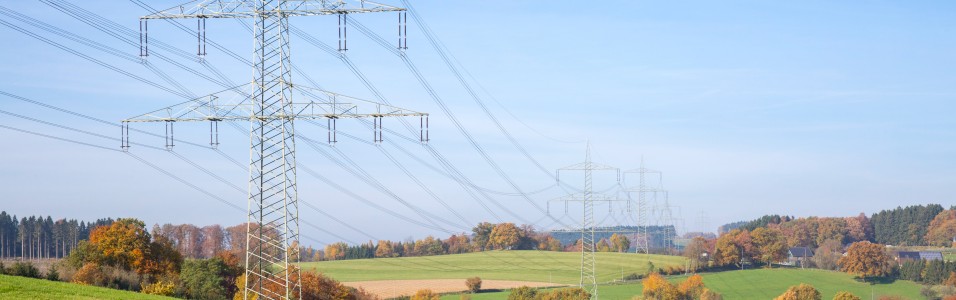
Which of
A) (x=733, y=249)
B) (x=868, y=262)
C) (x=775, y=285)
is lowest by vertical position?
(x=775, y=285)

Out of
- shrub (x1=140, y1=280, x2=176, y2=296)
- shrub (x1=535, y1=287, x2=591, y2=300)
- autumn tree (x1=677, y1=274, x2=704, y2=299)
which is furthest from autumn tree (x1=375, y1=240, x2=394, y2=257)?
shrub (x1=140, y1=280, x2=176, y2=296)

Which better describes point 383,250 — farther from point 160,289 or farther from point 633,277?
point 160,289

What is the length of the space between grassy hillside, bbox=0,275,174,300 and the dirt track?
228 ft

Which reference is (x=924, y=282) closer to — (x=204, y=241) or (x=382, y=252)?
→ (x=382, y=252)

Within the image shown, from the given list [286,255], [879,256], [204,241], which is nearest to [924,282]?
[879,256]

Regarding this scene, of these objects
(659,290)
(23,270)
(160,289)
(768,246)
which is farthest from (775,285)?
(23,270)

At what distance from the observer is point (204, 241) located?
184500 mm

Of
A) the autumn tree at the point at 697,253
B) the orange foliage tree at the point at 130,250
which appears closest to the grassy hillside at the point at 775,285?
the autumn tree at the point at 697,253

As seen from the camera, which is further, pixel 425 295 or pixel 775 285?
pixel 775 285

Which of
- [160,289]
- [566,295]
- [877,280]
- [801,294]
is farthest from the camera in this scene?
[877,280]

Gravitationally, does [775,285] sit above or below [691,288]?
below

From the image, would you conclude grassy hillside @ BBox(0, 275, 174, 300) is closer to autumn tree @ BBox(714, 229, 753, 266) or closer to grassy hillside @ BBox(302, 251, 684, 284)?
grassy hillside @ BBox(302, 251, 684, 284)

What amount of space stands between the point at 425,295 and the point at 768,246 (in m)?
86.9

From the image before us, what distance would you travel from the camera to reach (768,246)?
183375mm
